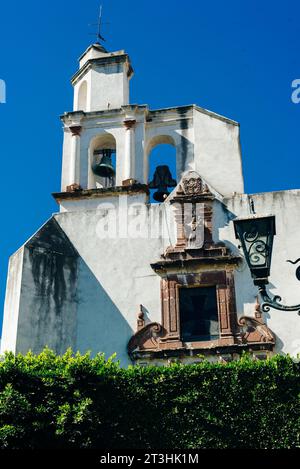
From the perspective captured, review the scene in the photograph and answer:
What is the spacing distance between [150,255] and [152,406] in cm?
549

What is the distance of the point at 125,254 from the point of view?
1869 centimetres

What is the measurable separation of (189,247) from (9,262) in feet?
14.5

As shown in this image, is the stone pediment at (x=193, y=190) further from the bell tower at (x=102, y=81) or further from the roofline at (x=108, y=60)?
the roofline at (x=108, y=60)

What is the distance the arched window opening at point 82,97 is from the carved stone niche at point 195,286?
4491 mm

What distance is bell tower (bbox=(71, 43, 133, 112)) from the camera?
2100 cm

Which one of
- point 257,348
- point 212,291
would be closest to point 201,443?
point 257,348

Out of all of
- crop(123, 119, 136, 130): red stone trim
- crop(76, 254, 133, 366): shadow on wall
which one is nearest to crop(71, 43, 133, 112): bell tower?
crop(123, 119, 136, 130): red stone trim

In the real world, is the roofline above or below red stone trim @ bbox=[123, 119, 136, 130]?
above

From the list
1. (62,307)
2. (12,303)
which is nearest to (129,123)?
(62,307)

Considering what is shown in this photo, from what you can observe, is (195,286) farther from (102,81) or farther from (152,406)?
(102,81)

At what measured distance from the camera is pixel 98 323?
17984mm

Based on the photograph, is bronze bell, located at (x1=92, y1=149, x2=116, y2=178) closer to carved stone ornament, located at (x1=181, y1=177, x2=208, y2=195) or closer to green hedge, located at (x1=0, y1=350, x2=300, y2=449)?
carved stone ornament, located at (x1=181, y1=177, x2=208, y2=195)

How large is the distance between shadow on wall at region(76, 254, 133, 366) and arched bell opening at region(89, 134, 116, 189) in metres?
3.01
